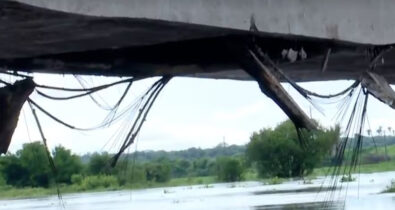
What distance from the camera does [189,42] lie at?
11422 mm

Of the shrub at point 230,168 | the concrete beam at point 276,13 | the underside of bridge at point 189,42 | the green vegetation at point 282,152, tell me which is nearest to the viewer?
the concrete beam at point 276,13

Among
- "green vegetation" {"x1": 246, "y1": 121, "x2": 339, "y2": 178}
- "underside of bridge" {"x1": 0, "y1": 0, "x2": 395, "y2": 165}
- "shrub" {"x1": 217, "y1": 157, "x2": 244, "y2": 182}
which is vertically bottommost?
"underside of bridge" {"x1": 0, "y1": 0, "x2": 395, "y2": 165}


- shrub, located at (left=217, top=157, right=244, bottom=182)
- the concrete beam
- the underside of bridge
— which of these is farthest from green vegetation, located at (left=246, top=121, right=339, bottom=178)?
shrub, located at (left=217, top=157, right=244, bottom=182)

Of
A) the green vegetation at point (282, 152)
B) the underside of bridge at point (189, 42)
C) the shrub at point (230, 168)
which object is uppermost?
the shrub at point (230, 168)

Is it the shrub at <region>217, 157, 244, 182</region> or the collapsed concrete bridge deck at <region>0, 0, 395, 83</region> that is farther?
the shrub at <region>217, 157, 244, 182</region>

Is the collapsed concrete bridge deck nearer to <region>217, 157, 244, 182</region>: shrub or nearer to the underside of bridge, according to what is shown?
the underside of bridge

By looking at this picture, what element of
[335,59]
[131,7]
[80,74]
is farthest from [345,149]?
[131,7]

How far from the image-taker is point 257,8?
1017 centimetres

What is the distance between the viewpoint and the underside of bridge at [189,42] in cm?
909

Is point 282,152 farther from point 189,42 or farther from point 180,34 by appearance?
point 180,34

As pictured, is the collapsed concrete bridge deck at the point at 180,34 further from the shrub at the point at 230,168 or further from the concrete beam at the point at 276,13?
the shrub at the point at 230,168

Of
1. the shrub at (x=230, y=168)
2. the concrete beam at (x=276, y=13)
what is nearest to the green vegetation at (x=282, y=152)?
the concrete beam at (x=276, y=13)

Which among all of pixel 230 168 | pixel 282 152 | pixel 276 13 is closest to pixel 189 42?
pixel 276 13

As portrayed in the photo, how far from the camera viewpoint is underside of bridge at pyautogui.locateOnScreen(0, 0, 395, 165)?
29.8 ft
